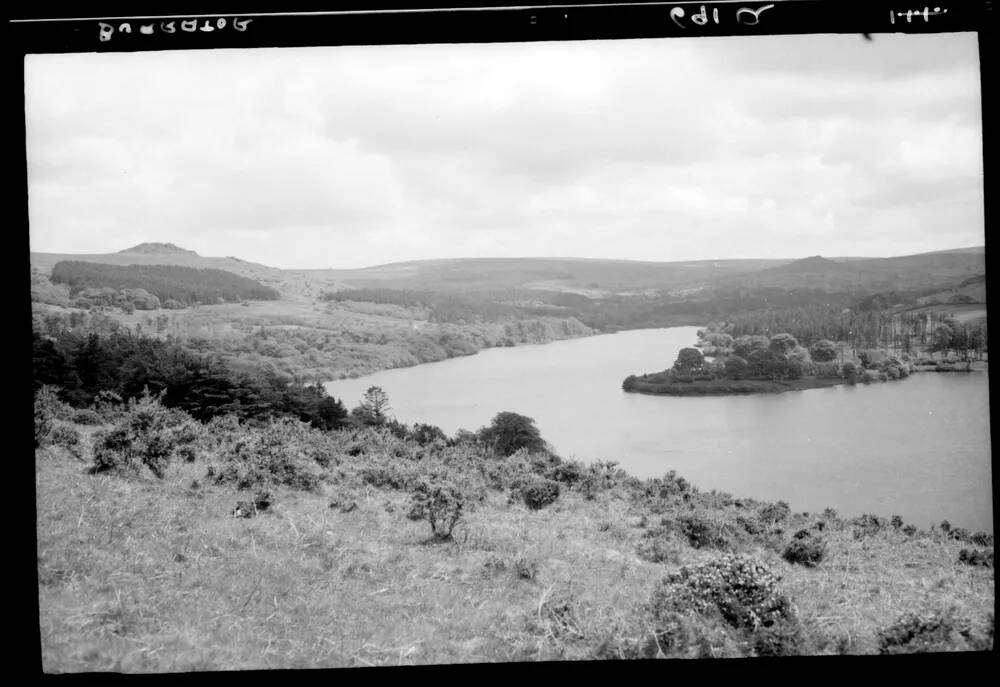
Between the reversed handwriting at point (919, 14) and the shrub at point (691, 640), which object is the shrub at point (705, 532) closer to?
the shrub at point (691, 640)

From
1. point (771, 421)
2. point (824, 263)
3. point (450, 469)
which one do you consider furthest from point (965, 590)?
point (450, 469)

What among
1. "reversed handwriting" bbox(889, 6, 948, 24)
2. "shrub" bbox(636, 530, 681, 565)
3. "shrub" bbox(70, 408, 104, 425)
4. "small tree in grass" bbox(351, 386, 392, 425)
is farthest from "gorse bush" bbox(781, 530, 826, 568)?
"shrub" bbox(70, 408, 104, 425)

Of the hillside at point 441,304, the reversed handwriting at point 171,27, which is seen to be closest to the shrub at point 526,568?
the hillside at point 441,304

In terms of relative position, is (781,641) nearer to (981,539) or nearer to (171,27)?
(981,539)

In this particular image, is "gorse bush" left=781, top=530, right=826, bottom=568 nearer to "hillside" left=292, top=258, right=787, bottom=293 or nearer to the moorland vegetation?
the moorland vegetation

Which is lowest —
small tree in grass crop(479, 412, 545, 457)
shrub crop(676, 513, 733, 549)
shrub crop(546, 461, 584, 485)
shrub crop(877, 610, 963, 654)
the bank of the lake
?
shrub crop(877, 610, 963, 654)

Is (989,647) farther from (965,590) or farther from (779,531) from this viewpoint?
(779,531)

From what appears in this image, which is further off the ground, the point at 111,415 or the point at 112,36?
the point at 112,36
